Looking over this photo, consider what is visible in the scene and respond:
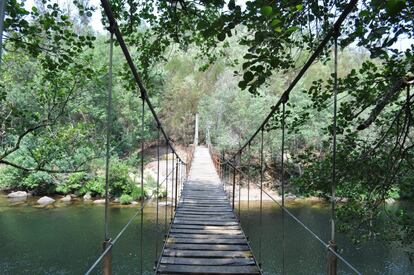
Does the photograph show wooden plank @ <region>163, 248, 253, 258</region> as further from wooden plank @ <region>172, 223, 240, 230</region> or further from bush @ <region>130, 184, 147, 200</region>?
bush @ <region>130, 184, 147, 200</region>

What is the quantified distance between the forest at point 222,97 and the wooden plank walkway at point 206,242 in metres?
0.65

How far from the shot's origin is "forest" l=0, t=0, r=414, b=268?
75.2 inches

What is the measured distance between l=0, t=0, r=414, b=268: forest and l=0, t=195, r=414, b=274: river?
3.13 feet

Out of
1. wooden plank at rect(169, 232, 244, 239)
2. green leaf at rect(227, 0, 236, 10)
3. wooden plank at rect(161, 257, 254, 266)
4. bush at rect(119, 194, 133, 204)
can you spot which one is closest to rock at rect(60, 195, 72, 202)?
bush at rect(119, 194, 133, 204)

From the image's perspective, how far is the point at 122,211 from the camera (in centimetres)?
1001

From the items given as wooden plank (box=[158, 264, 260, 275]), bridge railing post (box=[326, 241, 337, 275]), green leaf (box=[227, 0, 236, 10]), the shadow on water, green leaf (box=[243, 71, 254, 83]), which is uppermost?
green leaf (box=[227, 0, 236, 10])

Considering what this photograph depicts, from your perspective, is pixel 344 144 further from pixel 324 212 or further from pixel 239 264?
pixel 324 212

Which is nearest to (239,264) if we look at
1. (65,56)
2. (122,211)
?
(65,56)


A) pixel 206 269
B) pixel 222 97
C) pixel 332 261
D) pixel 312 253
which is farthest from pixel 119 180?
pixel 332 261

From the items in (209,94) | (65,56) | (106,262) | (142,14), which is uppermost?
(209,94)

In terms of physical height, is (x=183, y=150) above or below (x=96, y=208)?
above

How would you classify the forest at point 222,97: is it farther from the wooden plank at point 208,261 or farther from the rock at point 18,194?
the wooden plank at point 208,261

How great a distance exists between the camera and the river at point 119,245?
6109mm

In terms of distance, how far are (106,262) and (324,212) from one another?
985cm
